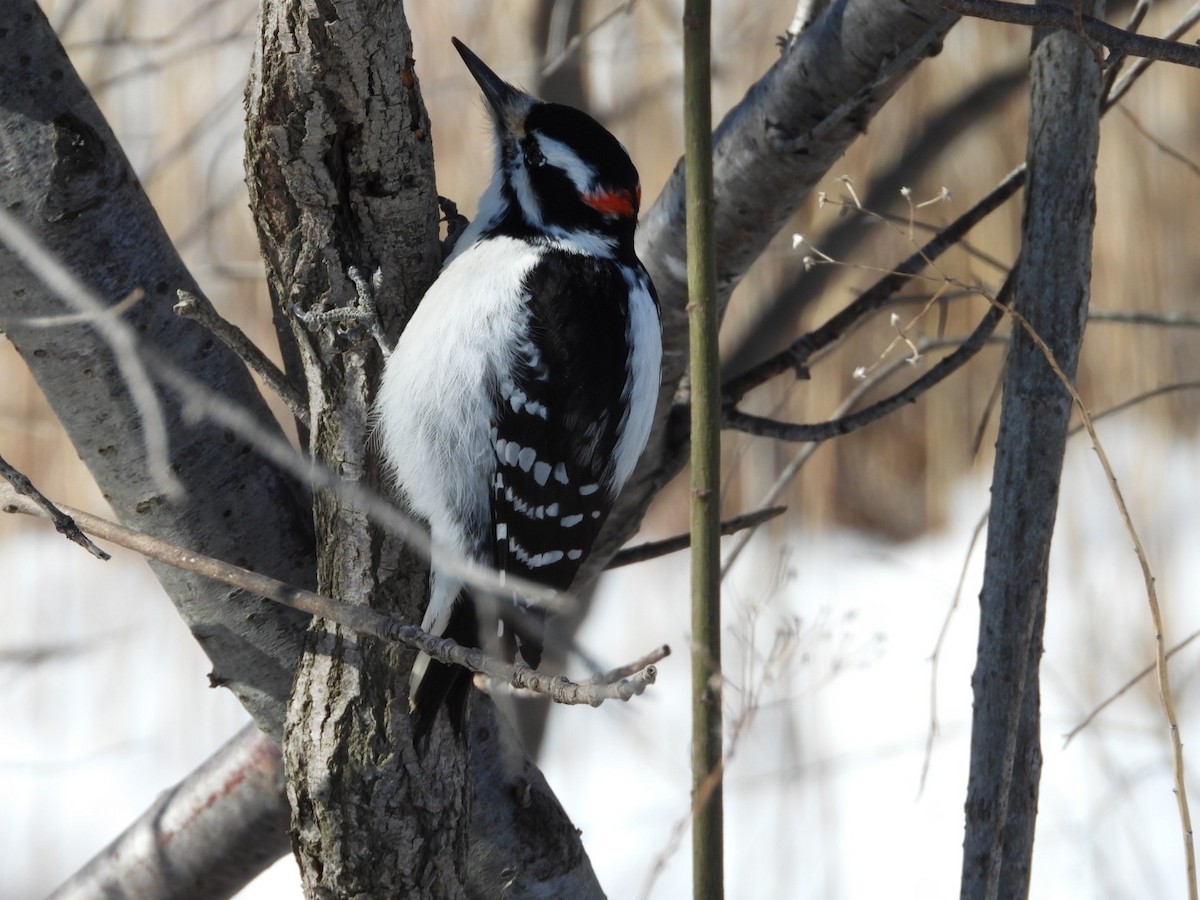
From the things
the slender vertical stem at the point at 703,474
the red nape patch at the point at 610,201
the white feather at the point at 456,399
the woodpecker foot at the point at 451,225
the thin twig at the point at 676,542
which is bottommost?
the slender vertical stem at the point at 703,474

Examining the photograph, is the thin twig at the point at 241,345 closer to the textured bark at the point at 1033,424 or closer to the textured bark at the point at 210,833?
the textured bark at the point at 210,833

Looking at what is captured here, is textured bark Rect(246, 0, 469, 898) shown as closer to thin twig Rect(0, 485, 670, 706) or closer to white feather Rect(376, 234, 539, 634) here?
white feather Rect(376, 234, 539, 634)

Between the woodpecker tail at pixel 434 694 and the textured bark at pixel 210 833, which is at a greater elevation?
the textured bark at pixel 210 833

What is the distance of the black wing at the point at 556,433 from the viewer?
175cm

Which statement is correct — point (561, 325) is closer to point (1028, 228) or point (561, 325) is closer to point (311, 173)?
point (311, 173)

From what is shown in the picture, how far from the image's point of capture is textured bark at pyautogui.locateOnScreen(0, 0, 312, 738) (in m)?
1.34

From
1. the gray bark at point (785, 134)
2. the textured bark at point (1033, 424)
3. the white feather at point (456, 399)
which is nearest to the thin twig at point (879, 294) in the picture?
the gray bark at point (785, 134)

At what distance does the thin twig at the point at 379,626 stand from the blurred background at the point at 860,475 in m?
2.38

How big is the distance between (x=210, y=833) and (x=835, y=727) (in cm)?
258

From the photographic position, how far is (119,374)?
4.66 ft

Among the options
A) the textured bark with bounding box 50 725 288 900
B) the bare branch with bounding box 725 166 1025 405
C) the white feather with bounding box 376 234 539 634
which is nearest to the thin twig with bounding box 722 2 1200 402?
the bare branch with bounding box 725 166 1025 405

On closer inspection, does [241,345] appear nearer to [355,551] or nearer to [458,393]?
[355,551]

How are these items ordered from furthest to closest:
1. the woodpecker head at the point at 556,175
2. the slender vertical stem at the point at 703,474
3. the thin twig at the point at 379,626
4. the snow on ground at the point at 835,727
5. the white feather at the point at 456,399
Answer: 1. the snow on ground at the point at 835,727
2. the woodpecker head at the point at 556,175
3. the white feather at the point at 456,399
4. the slender vertical stem at the point at 703,474
5. the thin twig at the point at 379,626

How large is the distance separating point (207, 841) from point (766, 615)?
85.1 inches
